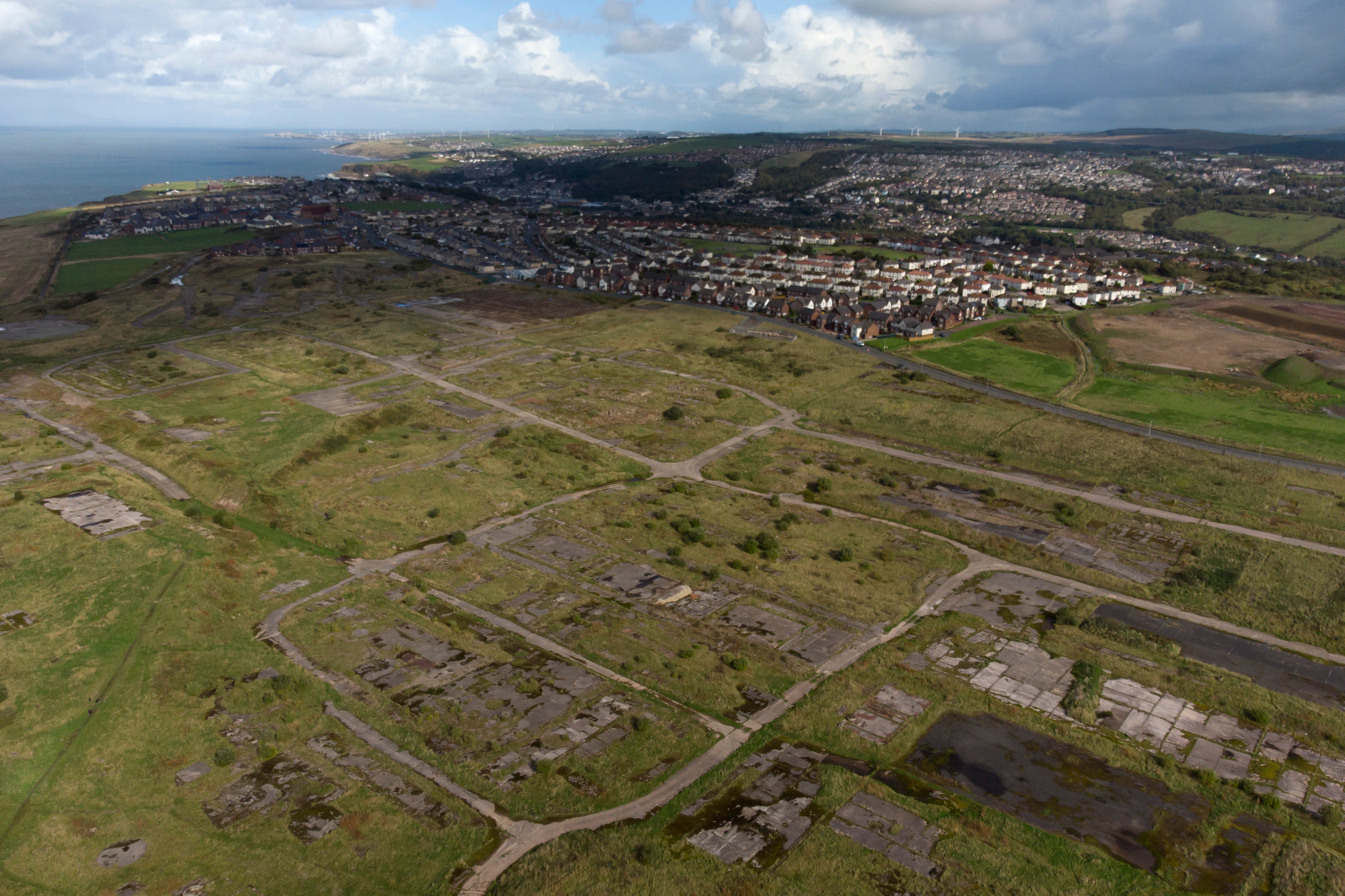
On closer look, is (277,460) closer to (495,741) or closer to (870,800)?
(495,741)

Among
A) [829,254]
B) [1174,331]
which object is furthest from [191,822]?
[829,254]

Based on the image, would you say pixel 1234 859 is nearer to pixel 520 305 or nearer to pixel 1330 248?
A: pixel 520 305

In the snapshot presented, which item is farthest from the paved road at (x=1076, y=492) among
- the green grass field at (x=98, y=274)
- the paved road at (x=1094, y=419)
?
the green grass field at (x=98, y=274)

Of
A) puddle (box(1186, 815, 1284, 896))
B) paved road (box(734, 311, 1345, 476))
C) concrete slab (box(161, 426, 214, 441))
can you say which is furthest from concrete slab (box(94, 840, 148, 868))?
paved road (box(734, 311, 1345, 476))

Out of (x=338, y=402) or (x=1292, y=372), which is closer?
(x=338, y=402)

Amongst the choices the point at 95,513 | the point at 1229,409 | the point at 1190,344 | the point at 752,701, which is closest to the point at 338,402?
the point at 95,513
